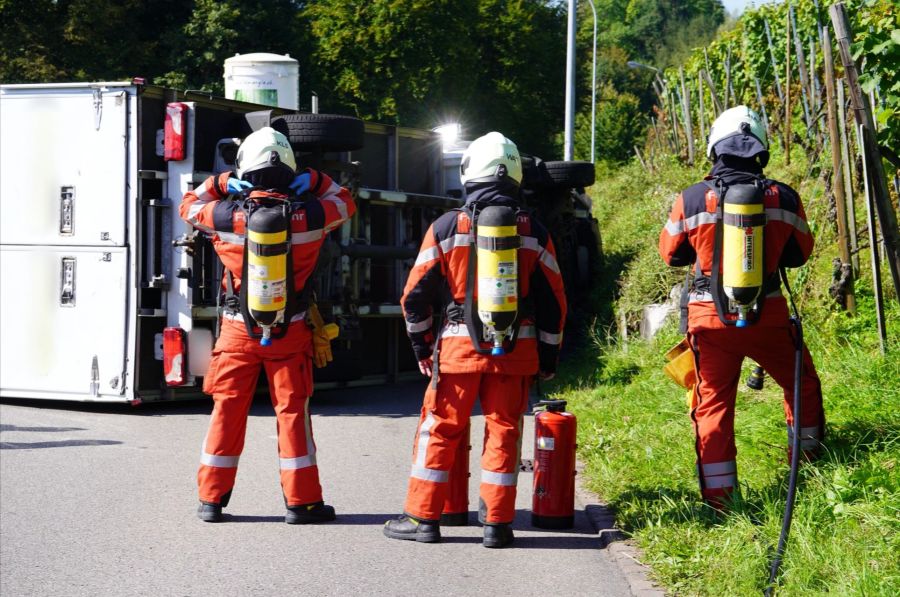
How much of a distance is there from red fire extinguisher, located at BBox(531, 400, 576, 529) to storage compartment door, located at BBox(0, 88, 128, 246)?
17.1 feet

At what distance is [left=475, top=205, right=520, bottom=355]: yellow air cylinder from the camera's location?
614cm

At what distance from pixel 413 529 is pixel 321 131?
4.57 meters

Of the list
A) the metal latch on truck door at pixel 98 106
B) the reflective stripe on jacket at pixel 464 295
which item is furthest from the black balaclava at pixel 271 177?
the metal latch on truck door at pixel 98 106

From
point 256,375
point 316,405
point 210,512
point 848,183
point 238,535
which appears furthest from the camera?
point 316,405

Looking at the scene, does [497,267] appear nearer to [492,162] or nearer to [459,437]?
[492,162]

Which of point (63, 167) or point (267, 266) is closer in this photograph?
point (267, 266)

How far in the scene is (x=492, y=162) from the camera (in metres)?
6.37

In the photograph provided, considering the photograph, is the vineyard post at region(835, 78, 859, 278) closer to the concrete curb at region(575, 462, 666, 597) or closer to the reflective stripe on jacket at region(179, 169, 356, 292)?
the concrete curb at region(575, 462, 666, 597)

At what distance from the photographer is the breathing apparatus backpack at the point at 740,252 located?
6137 millimetres

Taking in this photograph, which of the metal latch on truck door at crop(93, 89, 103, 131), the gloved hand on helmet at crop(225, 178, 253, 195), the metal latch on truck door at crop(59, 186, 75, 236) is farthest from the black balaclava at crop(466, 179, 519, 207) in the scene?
the metal latch on truck door at crop(59, 186, 75, 236)

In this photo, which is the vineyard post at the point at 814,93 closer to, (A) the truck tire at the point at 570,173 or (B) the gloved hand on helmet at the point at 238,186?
(A) the truck tire at the point at 570,173

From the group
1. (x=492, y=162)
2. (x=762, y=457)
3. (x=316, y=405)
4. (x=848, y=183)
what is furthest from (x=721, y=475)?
(x=316, y=405)

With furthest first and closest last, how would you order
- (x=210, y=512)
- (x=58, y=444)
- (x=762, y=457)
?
(x=58, y=444) < (x=762, y=457) < (x=210, y=512)

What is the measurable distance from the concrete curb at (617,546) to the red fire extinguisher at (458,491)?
0.73m
